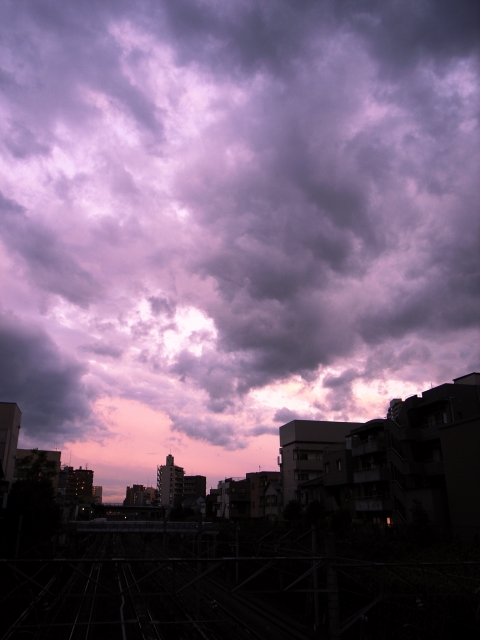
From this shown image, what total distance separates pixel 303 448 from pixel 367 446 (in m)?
26.1

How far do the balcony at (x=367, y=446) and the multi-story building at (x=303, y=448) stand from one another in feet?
68.7

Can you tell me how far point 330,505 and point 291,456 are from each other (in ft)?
60.5

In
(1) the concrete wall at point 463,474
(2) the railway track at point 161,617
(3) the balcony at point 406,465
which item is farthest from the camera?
(3) the balcony at point 406,465

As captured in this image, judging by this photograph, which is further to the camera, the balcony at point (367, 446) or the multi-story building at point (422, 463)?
the balcony at point (367, 446)

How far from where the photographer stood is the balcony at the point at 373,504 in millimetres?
34500

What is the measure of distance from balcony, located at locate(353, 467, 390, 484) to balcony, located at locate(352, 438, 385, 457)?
1.46 m

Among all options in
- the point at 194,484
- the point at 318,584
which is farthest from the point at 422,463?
the point at 194,484

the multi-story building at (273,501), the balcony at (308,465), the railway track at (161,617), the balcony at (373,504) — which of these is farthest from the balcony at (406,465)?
the multi-story building at (273,501)

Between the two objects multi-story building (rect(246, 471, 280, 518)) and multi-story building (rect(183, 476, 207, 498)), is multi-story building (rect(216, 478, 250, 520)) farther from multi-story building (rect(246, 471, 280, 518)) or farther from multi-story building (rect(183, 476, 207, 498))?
multi-story building (rect(183, 476, 207, 498))

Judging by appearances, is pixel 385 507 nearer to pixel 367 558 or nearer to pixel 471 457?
pixel 367 558

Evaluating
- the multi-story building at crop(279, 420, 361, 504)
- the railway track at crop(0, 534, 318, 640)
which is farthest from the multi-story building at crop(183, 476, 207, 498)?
the railway track at crop(0, 534, 318, 640)

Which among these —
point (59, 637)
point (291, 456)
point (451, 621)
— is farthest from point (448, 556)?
point (291, 456)

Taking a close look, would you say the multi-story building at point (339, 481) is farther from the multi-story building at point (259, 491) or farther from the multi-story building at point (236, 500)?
the multi-story building at point (236, 500)

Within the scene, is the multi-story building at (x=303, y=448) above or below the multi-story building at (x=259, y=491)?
above
